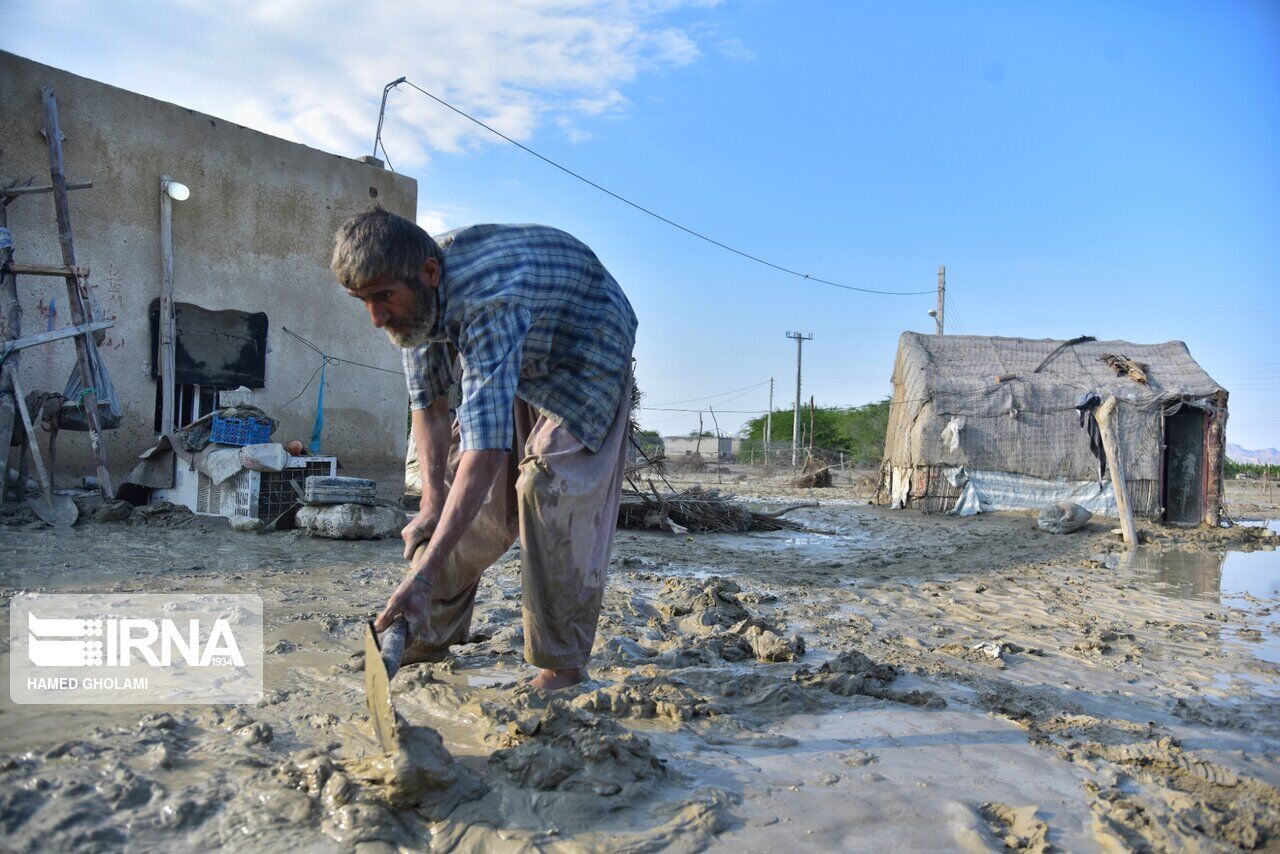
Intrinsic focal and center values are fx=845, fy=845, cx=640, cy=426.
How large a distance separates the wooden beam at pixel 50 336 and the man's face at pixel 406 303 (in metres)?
5.17

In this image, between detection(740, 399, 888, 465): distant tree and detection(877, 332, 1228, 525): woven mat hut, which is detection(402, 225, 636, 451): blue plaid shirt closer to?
detection(877, 332, 1228, 525): woven mat hut

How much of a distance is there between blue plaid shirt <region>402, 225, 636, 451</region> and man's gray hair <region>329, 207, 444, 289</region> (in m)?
0.12

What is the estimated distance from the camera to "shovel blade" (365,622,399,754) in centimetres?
171

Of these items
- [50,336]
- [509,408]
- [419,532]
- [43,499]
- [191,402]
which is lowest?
[43,499]

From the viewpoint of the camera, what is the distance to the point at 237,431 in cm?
675

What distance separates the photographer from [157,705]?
7.13 feet

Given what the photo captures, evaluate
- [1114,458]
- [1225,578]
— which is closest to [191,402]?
[1225,578]

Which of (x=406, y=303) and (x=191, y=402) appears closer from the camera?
(x=406, y=303)

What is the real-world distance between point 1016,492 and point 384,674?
13302 mm

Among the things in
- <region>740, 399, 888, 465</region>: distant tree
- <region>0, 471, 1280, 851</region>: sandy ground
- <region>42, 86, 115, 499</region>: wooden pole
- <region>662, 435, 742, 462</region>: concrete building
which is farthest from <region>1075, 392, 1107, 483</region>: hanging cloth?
<region>662, 435, 742, 462</region>: concrete building

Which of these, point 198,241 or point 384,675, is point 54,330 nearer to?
point 198,241

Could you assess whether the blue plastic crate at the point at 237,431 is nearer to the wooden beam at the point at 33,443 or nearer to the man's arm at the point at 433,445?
the wooden beam at the point at 33,443

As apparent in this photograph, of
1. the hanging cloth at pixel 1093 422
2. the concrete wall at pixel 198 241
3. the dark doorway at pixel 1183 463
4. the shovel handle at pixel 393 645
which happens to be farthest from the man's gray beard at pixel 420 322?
the dark doorway at pixel 1183 463

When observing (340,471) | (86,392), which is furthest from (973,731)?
(340,471)
